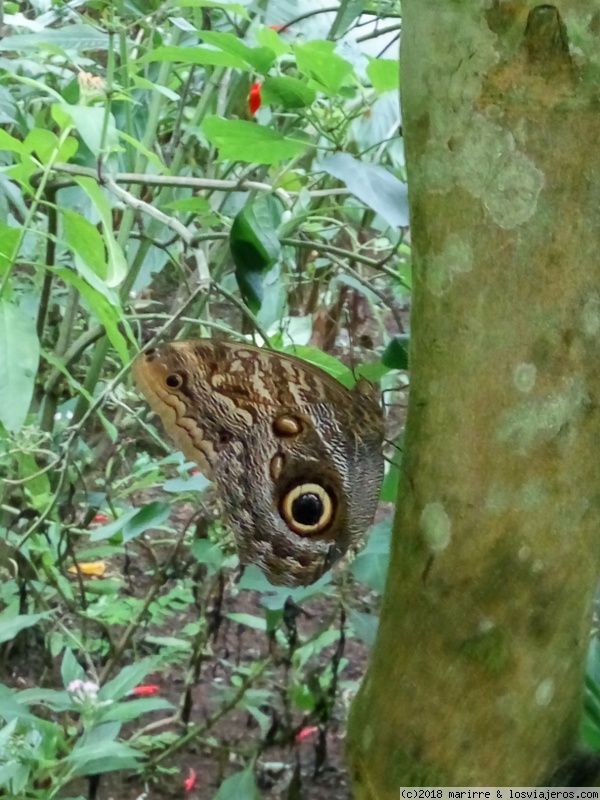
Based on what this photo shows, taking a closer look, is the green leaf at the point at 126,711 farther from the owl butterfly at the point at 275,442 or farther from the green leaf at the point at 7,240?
the green leaf at the point at 7,240

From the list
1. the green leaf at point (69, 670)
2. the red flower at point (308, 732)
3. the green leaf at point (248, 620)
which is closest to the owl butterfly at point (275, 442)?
the green leaf at point (69, 670)

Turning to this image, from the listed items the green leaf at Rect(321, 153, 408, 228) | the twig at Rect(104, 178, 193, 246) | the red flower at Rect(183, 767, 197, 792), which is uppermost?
the green leaf at Rect(321, 153, 408, 228)

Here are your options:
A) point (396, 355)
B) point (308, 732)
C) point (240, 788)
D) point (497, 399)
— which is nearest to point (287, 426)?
point (396, 355)

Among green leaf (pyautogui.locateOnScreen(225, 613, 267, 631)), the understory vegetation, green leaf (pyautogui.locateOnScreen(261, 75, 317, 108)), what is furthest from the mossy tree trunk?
green leaf (pyautogui.locateOnScreen(225, 613, 267, 631))

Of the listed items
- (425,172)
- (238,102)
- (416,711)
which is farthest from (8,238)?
(238,102)

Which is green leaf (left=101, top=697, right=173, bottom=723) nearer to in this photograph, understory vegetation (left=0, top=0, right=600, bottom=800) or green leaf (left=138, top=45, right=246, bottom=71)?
understory vegetation (left=0, top=0, right=600, bottom=800)

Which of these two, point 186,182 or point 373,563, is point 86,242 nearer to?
point 186,182

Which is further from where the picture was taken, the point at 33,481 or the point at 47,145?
the point at 33,481
